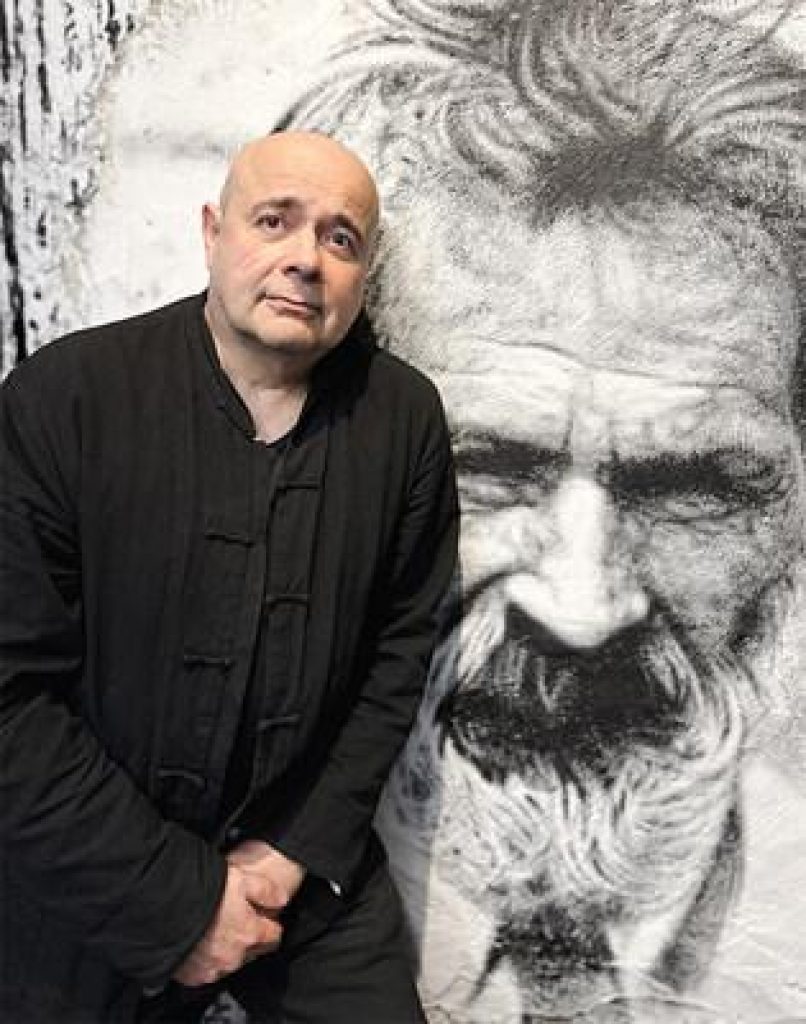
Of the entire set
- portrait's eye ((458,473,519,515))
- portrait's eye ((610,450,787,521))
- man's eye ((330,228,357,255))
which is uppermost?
man's eye ((330,228,357,255))

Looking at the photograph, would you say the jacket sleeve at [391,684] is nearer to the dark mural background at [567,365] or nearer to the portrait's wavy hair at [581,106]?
the dark mural background at [567,365]

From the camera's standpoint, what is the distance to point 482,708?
1312mm

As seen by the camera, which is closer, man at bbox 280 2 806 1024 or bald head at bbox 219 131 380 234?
bald head at bbox 219 131 380 234

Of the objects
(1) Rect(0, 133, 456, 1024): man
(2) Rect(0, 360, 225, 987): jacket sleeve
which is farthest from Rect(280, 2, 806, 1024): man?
(2) Rect(0, 360, 225, 987): jacket sleeve

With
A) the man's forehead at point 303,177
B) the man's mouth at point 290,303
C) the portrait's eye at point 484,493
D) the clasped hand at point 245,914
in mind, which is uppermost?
the man's forehead at point 303,177

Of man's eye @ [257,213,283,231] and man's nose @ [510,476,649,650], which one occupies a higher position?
man's eye @ [257,213,283,231]

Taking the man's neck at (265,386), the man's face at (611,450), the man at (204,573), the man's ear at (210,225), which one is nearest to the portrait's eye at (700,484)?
the man's face at (611,450)

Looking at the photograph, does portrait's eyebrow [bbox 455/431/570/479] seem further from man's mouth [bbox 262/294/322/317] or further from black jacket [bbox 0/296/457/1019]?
man's mouth [bbox 262/294/322/317]

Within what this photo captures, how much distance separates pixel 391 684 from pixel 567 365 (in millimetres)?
367

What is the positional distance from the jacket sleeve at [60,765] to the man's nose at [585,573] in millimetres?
438

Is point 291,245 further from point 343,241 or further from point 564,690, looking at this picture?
point 564,690

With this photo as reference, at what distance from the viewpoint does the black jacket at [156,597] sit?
1104 mm

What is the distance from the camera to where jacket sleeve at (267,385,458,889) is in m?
1.21

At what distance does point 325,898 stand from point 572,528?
17.8 inches
